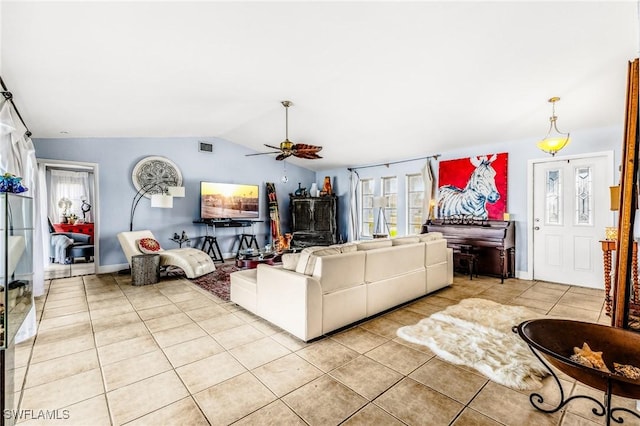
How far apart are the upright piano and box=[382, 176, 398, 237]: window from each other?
177 centimetres

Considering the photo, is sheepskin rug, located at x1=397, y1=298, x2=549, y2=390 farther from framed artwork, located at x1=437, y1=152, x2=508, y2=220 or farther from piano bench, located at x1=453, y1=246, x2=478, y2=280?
framed artwork, located at x1=437, y1=152, x2=508, y2=220

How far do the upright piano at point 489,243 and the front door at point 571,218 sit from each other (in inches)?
15.1

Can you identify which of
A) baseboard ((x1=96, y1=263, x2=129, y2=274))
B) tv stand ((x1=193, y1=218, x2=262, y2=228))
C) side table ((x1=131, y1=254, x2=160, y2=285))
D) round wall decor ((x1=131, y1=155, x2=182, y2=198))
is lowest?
baseboard ((x1=96, y1=263, x2=129, y2=274))

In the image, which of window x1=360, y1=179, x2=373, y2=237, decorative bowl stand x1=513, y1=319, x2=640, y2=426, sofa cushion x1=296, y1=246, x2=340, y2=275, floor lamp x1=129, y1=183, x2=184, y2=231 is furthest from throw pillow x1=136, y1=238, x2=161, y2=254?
decorative bowl stand x1=513, y1=319, x2=640, y2=426

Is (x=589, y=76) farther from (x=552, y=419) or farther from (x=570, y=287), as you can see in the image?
(x=552, y=419)

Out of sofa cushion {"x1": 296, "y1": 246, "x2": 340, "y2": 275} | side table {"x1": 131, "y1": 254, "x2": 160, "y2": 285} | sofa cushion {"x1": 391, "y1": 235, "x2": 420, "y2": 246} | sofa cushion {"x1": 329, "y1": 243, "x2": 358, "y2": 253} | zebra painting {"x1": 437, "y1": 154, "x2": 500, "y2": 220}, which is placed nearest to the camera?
sofa cushion {"x1": 296, "y1": 246, "x2": 340, "y2": 275}

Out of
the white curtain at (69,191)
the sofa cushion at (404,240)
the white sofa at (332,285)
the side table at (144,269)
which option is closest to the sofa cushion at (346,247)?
the white sofa at (332,285)

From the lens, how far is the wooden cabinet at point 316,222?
310 inches

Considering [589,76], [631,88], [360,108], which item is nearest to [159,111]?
[360,108]

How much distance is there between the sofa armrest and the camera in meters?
2.54

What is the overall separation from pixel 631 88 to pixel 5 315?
4044 mm

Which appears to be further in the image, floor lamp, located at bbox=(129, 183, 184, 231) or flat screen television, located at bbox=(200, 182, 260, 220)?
flat screen television, located at bbox=(200, 182, 260, 220)

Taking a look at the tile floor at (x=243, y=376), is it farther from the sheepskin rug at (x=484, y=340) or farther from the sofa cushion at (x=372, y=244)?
the sofa cushion at (x=372, y=244)

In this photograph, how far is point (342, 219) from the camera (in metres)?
8.30
